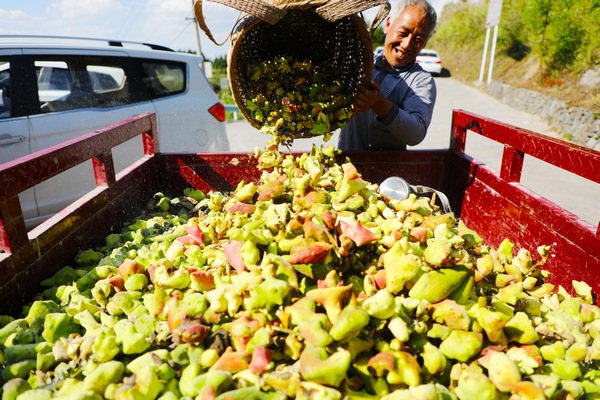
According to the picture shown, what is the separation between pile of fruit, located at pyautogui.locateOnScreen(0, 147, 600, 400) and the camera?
1.20 meters

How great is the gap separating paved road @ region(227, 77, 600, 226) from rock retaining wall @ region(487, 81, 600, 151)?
0.71ft

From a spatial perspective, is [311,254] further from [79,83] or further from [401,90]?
[79,83]

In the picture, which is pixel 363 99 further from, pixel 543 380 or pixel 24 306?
pixel 24 306

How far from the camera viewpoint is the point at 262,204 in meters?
1.87

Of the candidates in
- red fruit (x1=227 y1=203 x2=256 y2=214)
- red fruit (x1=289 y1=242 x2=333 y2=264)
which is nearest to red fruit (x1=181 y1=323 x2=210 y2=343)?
red fruit (x1=289 y1=242 x2=333 y2=264)

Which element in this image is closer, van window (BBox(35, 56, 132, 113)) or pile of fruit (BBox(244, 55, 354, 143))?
pile of fruit (BBox(244, 55, 354, 143))

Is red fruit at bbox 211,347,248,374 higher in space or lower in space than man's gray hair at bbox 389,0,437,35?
lower

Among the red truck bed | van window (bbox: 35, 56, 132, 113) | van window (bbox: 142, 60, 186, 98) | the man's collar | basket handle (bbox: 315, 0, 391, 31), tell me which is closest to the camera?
the red truck bed

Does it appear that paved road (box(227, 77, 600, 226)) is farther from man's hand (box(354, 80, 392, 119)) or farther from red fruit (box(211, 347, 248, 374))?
red fruit (box(211, 347, 248, 374))

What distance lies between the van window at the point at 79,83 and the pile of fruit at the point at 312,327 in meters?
3.30

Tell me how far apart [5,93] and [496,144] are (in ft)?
30.4

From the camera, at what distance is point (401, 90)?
291 cm

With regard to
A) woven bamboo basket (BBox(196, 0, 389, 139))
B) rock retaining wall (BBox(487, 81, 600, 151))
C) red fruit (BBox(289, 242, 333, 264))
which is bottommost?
rock retaining wall (BBox(487, 81, 600, 151))

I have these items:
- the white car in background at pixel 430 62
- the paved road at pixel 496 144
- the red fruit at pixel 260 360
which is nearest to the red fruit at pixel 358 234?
the red fruit at pixel 260 360
